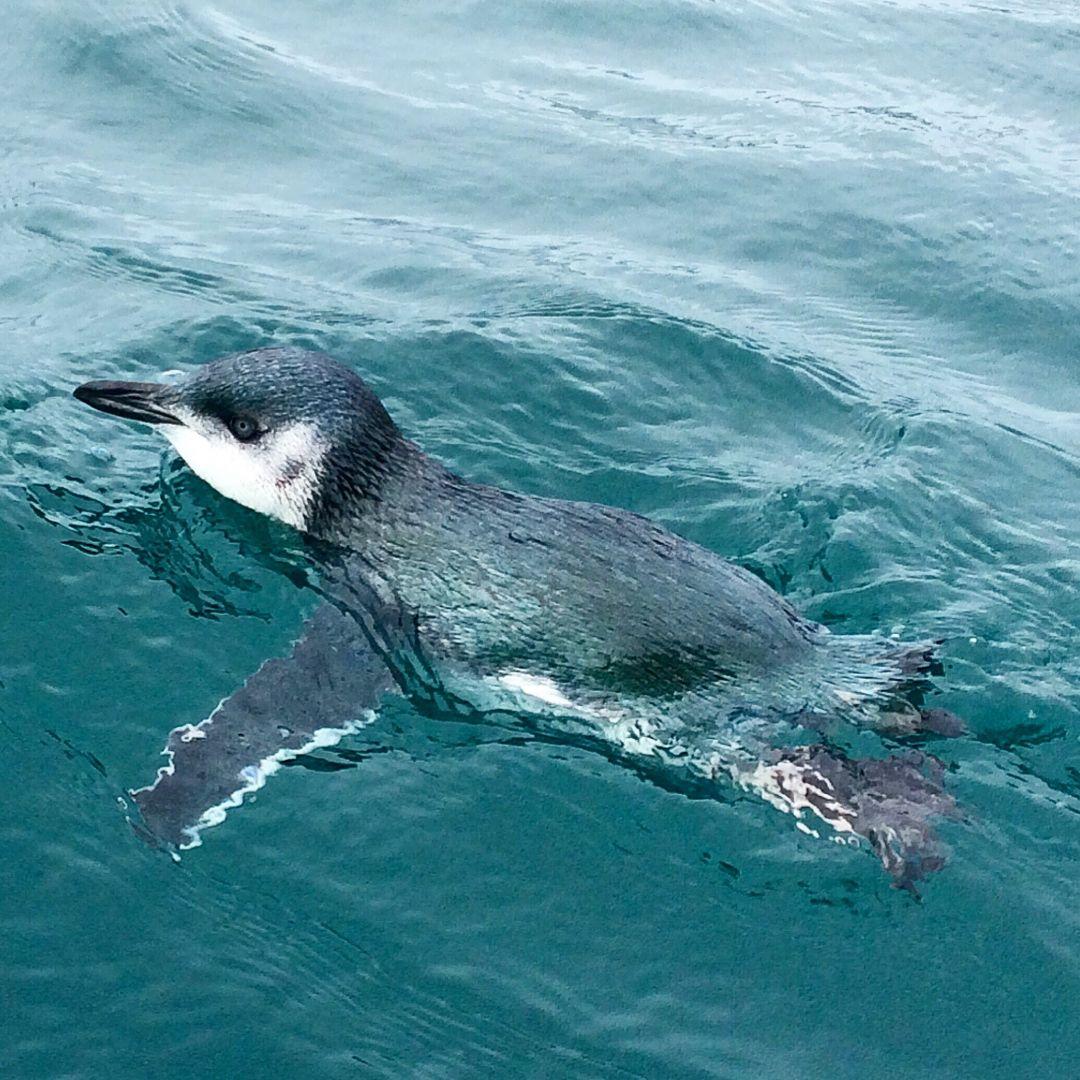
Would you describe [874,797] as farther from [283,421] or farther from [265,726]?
[283,421]

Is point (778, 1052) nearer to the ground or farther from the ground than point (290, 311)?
nearer to the ground

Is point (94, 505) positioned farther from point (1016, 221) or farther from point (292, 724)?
point (1016, 221)

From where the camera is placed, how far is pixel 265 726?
7699mm

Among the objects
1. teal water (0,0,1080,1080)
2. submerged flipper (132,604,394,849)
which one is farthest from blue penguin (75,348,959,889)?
teal water (0,0,1080,1080)

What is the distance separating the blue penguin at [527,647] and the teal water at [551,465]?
20 centimetres

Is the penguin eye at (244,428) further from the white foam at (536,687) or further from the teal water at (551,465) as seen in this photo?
the white foam at (536,687)

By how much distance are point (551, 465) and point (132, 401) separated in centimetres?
285

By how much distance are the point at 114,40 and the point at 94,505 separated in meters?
8.63

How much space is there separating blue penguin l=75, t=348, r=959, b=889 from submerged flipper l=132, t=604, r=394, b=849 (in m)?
0.01

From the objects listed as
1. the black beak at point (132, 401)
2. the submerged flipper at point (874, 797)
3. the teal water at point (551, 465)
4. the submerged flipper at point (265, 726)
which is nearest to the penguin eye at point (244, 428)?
the black beak at point (132, 401)

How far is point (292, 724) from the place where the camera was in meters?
7.75

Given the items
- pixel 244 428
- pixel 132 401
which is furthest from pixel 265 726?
pixel 132 401

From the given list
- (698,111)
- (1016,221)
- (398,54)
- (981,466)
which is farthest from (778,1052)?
(398,54)

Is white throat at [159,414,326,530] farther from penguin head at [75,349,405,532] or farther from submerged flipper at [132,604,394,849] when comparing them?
submerged flipper at [132,604,394,849]
